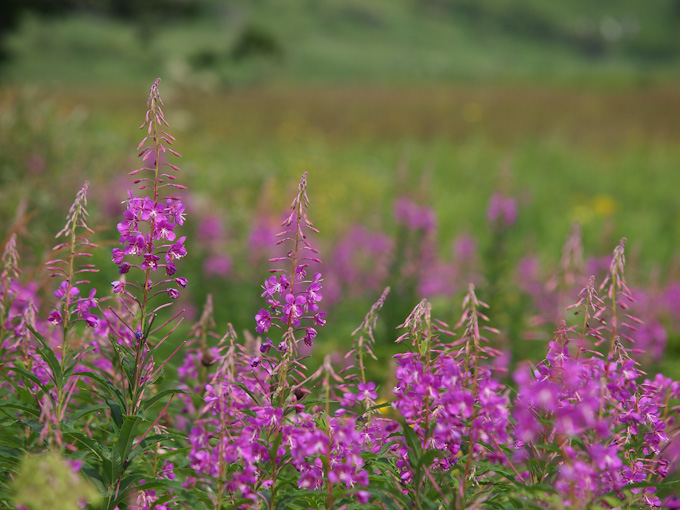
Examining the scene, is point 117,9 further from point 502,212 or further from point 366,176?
point 502,212

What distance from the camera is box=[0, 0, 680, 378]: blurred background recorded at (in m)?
5.51

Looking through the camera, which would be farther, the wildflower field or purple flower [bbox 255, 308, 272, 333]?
purple flower [bbox 255, 308, 272, 333]

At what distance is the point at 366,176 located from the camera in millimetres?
11891

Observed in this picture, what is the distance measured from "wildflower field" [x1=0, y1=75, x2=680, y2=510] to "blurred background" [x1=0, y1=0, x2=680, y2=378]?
0.05 m

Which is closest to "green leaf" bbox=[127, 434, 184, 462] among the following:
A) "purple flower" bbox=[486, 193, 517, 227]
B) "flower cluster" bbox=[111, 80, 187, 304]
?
"flower cluster" bbox=[111, 80, 187, 304]

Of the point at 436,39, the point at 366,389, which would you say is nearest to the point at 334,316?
the point at 366,389

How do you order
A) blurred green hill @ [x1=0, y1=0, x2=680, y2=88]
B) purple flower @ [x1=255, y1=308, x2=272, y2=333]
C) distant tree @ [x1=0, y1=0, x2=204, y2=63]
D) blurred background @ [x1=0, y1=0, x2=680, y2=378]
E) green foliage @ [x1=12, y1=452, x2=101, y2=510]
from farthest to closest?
blurred green hill @ [x1=0, y1=0, x2=680, y2=88] < distant tree @ [x1=0, y1=0, x2=204, y2=63] < blurred background @ [x1=0, y1=0, x2=680, y2=378] < purple flower @ [x1=255, y1=308, x2=272, y2=333] < green foliage @ [x1=12, y1=452, x2=101, y2=510]

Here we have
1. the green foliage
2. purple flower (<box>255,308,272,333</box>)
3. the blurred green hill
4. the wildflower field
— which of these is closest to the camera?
the green foliage

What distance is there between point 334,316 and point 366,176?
6206 mm

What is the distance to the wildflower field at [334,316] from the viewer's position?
171cm

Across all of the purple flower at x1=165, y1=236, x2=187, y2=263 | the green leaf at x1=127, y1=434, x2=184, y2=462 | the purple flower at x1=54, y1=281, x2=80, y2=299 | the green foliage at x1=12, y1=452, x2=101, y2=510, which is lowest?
the green leaf at x1=127, y1=434, x2=184, y2=462

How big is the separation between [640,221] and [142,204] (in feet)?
29.8

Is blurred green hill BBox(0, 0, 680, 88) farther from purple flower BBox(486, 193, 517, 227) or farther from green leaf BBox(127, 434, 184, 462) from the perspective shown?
green leaf BBox(127, 434, 184, 462)

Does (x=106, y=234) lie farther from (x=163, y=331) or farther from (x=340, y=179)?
(x=340, y=179)
